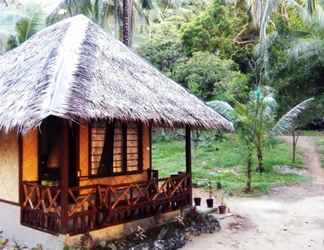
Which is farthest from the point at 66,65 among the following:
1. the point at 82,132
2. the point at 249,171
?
the point at 249,171

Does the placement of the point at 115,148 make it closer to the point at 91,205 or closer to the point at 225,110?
the point at 91,205

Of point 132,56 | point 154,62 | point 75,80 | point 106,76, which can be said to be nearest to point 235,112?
point 132,56

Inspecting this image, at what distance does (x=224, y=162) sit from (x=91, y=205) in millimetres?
10308

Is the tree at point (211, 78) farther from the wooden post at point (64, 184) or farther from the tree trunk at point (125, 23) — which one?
the wooden post at point (64, 184)

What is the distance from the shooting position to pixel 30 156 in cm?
779

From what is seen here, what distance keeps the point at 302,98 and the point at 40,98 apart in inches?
648

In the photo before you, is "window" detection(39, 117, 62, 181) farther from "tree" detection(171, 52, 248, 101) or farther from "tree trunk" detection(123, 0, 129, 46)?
"tree" detection(171, 52, 248, 101)

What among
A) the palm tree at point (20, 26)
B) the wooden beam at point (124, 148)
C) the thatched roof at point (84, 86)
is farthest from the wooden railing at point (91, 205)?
the palm tree at point (20, 26)

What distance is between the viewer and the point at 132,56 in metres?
9.73

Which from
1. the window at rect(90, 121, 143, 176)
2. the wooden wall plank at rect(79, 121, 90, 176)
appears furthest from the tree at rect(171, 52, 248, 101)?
the wooden wall plank at rect(79, 121, 90, 176)

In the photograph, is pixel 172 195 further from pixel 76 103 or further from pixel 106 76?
pixel 76 103

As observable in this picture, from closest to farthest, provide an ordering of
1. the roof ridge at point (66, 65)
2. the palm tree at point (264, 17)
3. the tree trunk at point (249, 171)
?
the roof ridge at point (66, 65), the tree trunk at point (249, 171), the palm tree at point (264, 17)

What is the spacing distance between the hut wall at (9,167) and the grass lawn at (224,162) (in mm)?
7135

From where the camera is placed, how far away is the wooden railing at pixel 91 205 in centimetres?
687
